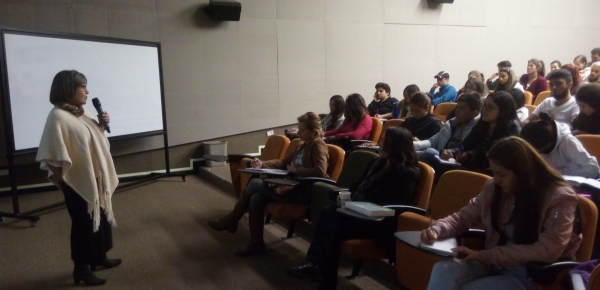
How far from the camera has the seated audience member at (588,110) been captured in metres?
3.27

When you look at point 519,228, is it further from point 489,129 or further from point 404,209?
point 489,129

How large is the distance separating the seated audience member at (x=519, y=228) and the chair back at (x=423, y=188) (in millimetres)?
683

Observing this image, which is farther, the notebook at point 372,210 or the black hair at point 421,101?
the black hair at point 421,101

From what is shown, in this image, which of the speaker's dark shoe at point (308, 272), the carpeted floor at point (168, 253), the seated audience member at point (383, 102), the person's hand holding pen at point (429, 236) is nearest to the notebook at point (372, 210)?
the person's hand holding pen at point (429, 236)

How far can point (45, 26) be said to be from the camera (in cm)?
529

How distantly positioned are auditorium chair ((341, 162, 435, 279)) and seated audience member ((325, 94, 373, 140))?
2103mm

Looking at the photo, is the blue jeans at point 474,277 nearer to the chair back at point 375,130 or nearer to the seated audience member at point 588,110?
the seated audience member at point 588,110

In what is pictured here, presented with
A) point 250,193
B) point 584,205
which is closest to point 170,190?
point 250,193

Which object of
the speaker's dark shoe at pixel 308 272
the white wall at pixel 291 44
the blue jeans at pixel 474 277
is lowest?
the speaker's dark shoe at pixel 308 272

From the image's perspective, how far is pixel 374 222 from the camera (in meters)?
2.55

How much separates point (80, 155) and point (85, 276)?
0.77m

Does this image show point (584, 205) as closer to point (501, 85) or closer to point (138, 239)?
point (138, 239)

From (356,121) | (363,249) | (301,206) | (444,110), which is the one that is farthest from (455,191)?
(444,110)

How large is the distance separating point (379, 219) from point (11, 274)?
253 cm
